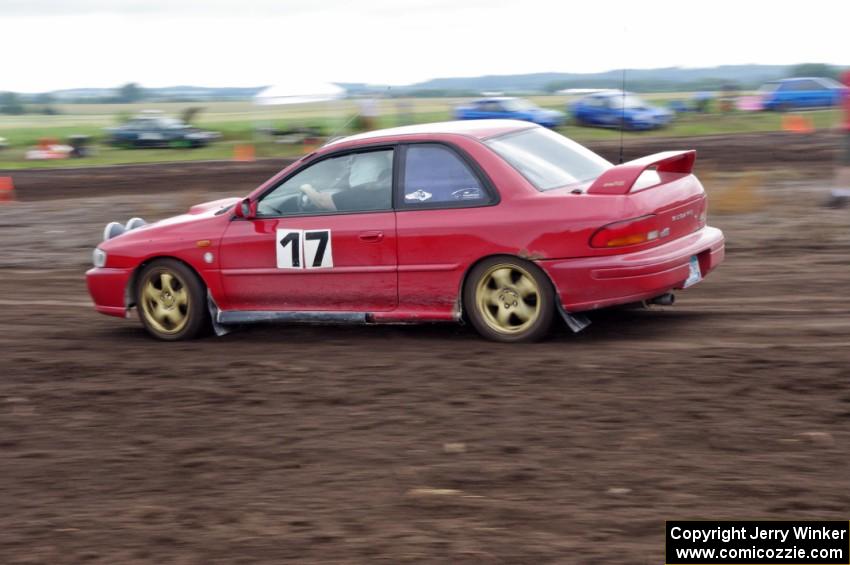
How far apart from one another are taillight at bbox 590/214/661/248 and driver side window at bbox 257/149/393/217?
1.48 m

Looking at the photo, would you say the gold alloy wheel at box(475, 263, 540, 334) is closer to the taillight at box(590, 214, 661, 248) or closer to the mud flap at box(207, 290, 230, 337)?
the taillight at box(590, 214, 661, 248)

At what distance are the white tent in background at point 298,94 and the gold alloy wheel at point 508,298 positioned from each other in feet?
90.5

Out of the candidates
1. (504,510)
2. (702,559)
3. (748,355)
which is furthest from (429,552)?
(748,355)

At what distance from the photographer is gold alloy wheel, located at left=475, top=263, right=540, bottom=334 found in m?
7.00

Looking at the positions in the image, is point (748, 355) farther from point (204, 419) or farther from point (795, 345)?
point (204, 419)

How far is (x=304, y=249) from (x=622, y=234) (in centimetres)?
221

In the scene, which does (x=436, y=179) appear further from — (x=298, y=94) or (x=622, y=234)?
(x=298, y=94)

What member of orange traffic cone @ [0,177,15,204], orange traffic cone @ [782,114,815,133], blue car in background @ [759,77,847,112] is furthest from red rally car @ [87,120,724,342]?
blue car in background @ [759,77,847,112]

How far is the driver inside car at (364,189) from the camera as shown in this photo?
7.48 meters

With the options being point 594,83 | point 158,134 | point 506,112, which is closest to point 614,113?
point 506,112

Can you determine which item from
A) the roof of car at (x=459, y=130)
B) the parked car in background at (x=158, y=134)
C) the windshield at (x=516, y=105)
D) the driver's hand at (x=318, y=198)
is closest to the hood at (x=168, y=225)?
the driver's hand at (x=318, y=198)

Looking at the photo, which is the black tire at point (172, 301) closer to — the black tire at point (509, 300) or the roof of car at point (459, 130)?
the roof of car at point (459, 130)

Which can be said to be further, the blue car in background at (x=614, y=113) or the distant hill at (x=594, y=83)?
the distant hill at (x=594, y=83)

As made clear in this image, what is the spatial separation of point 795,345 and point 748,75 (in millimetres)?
96141
